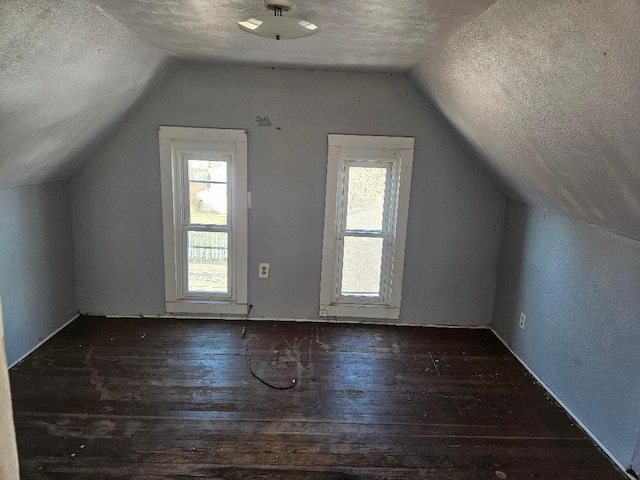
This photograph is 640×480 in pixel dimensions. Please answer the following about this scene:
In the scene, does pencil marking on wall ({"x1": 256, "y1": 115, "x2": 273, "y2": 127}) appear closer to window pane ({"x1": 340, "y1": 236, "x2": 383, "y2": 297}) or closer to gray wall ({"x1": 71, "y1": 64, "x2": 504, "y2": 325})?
gray wall ({"x1": 71, "y1": 64, "x2": 504, "y2": 325})

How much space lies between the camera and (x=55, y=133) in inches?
100

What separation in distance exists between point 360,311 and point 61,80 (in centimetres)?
278

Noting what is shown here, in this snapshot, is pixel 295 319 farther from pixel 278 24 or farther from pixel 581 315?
pixel 278 24

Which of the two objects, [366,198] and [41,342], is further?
[366,198]

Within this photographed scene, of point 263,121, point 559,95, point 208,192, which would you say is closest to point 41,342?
point 208,192

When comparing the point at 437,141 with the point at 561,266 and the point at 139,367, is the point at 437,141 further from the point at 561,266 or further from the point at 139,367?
the point at 139,367

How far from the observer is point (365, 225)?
3615 mm

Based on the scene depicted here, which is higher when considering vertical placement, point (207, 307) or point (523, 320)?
point (523, 320)

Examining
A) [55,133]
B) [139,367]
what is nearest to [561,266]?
[139,367]

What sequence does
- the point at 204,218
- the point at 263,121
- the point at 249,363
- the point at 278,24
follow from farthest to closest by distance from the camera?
the point at 204,218 → the point at 263,121 → the point at 249,363 → the point at 278,24

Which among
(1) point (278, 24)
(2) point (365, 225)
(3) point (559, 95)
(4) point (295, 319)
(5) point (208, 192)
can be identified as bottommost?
(4) point (295, 319)

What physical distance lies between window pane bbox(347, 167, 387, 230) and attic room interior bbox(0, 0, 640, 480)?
0.08 feet

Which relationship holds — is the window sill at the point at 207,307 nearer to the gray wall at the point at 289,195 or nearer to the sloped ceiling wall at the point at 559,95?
the gray wall at the point at 289,195

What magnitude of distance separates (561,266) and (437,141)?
54.3 inches
